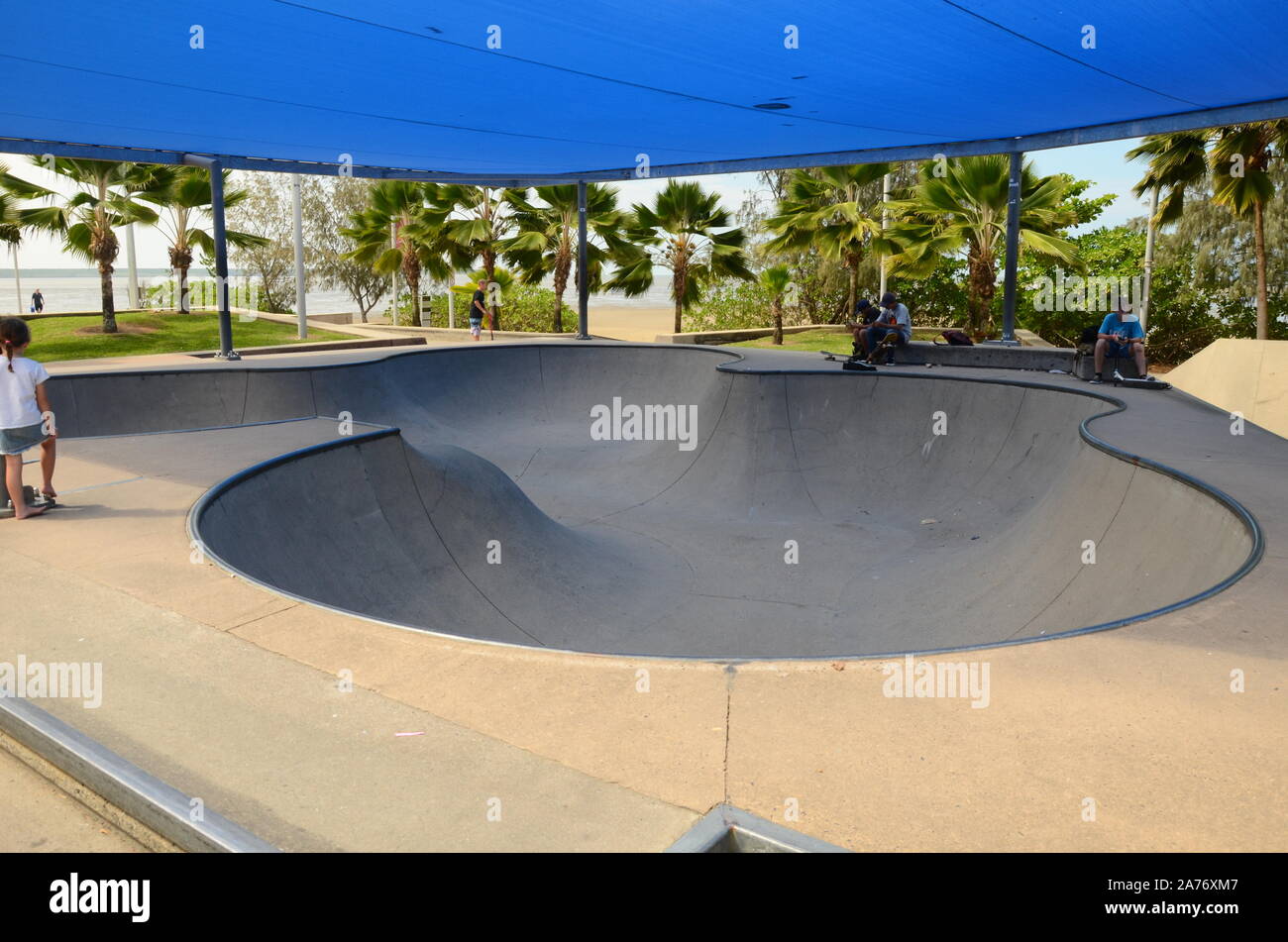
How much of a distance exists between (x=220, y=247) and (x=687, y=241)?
1335 cm

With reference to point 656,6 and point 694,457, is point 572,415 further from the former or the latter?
point 656,6

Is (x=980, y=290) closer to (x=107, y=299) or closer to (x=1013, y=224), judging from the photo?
(x=1013, y=224)

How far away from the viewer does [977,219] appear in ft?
70.2

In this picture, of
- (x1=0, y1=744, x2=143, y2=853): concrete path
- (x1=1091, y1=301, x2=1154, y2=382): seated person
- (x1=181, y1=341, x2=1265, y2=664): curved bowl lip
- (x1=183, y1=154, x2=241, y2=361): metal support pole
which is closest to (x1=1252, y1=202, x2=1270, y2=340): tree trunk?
(x1=1091, y1=301, x2=1154, y2=382): seated person

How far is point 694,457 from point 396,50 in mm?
6997

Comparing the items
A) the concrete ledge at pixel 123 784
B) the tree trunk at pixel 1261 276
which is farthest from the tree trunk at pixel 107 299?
the tree trunk at pixel 1261 276

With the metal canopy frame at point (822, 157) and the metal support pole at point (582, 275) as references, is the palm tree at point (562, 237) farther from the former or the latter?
the metal canopy frame at point (822, 157)

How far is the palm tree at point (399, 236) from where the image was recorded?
29.2 m

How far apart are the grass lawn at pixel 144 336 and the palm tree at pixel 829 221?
12.3 meters

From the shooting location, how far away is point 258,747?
3.11 metres

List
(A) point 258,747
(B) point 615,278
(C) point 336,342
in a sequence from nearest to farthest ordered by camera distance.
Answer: (A) point 258,747 < (C) point 336,342 < (B) point 615,278

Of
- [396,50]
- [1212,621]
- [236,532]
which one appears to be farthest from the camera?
[396,50]

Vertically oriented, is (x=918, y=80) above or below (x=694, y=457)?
above

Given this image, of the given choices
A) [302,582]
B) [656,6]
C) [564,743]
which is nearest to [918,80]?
[656,6]
